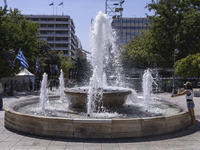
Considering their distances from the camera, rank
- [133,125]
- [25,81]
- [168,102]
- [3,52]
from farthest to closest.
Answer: [25,81] → [3,52] → [168,102] → [133,125]

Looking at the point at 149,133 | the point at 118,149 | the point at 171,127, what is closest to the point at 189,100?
the point at 171,127

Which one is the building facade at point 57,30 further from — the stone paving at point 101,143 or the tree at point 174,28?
the stone paving at point 101,143

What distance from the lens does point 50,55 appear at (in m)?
48.8

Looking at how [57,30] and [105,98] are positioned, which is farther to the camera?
[57,30]

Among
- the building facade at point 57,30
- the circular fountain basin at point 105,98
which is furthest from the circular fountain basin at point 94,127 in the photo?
the building facade at point 57,30

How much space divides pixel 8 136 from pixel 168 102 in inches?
334

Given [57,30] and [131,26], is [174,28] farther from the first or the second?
[131,26]

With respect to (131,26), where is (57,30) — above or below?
below

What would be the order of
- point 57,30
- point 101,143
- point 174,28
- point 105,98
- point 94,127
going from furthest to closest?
point 57,30 < point 174,28 < point 105,98 < point 94,127 < point 101,143

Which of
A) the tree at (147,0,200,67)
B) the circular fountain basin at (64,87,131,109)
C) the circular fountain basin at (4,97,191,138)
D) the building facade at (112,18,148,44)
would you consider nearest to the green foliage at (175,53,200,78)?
the tree at (147,0,200,67)

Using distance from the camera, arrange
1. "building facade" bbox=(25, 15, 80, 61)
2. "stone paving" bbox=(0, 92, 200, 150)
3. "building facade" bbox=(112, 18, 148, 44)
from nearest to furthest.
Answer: "stone paving" bbox=(0, 92, 200, 150) → "building facade" bbox=(25, 15, 80, 61) → "building facade" bbox=(112, 18, 148, 44)

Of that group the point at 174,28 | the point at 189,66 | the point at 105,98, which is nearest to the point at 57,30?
the point at 174,28

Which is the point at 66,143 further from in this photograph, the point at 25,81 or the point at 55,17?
the point at 55,17

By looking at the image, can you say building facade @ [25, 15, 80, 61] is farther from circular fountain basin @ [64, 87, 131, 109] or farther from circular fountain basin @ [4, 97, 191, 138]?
circular fountain basin @ [4, 97, 191, 138]
